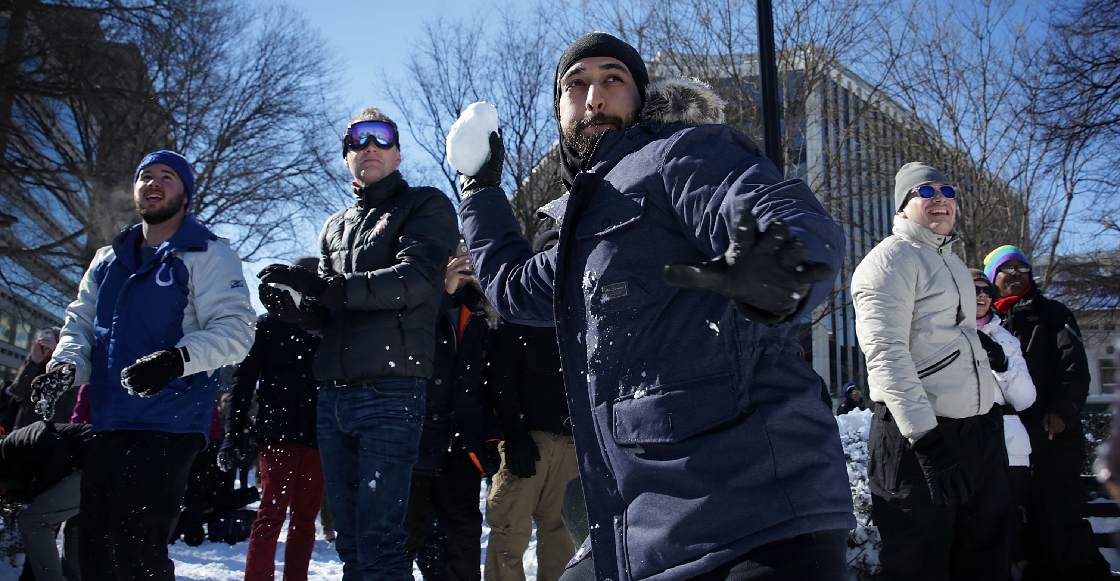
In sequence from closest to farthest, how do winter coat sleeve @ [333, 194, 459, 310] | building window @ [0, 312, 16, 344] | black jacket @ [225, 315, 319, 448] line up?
winter coat sleeve @ [333, 194, 459, 310] → black jacket @ [225, 315, 319, 448] → building window @ [0, 312, 16, 344]

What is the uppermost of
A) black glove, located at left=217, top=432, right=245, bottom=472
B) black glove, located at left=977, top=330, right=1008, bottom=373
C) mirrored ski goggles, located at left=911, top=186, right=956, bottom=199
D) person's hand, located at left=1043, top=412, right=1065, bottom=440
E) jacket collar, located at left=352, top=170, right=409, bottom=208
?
mirrored ski goggles, located at left=911, top=186, right=956, bottom=199

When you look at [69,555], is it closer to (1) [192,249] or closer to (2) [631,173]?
Result: (1) [192,249]

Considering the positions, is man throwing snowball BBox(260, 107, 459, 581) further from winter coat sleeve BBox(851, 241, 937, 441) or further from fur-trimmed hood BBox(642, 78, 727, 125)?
winter coat sleeve BBox(851, 241, 937, 441)

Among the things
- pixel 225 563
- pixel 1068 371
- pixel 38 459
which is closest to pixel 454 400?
pixel 38 459

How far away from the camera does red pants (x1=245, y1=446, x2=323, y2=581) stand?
178 inches

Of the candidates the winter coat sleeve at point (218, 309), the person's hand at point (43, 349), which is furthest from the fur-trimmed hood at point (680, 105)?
the person's hand at point (43, 349)

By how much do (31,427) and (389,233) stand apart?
309 centimetres

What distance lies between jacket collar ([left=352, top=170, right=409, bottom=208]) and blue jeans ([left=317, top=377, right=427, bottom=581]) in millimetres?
863

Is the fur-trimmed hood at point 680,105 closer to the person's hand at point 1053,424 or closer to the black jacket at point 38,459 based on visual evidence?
the black jacket at point 38,459

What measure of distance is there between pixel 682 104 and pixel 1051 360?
5106mm

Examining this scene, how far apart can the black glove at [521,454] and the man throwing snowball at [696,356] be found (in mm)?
2477

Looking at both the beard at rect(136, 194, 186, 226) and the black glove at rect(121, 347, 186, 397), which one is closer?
the black glove at rect(121, 347, 186, 397)

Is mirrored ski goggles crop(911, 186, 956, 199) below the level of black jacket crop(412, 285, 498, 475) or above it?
above

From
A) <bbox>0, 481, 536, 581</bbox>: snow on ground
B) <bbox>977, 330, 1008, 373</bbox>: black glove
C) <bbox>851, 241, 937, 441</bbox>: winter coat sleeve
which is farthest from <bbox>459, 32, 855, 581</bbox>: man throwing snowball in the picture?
<bbox>0, 481, 536, 581</bbox>: snow on ground
